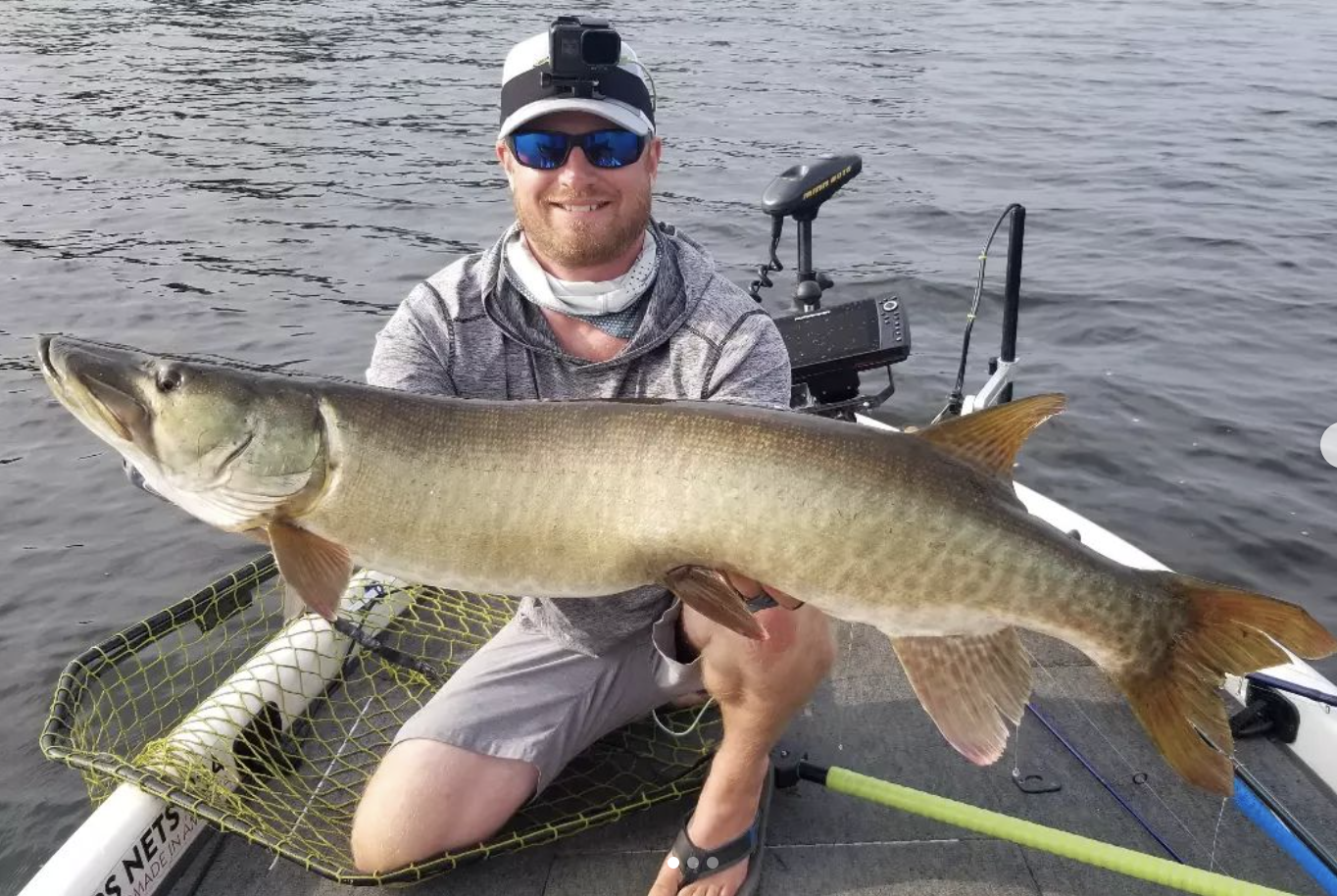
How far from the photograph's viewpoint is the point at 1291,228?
10.8 meters

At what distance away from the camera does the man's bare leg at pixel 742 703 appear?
9.53ft

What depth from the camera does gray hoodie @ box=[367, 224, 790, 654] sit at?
3.10m

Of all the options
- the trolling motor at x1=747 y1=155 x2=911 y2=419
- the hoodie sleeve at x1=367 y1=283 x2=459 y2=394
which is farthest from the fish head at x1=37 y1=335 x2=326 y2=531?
the trolling motor at x1=747 y1=155 x2=911 y2=419

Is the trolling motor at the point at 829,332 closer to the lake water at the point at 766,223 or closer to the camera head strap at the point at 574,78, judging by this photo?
the camera head strap at the point at 574,78

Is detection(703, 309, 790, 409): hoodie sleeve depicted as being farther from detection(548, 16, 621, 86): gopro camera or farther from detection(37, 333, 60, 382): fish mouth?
detection(37, 333, 60, 382): fish mouth

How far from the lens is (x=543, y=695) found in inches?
129

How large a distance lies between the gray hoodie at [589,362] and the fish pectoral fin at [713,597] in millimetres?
747

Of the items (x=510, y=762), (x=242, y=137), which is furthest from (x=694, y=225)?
(x=510, y=762)

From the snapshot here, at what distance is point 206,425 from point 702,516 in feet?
3.88

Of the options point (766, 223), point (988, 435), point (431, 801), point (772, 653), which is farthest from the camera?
point (766, 223)

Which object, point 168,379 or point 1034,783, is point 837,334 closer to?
point 1034,783

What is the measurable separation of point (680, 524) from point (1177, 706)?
1.18 metres

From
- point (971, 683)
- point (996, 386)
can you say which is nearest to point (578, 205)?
point (971, 683)

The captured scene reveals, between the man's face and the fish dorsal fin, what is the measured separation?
121 cm
